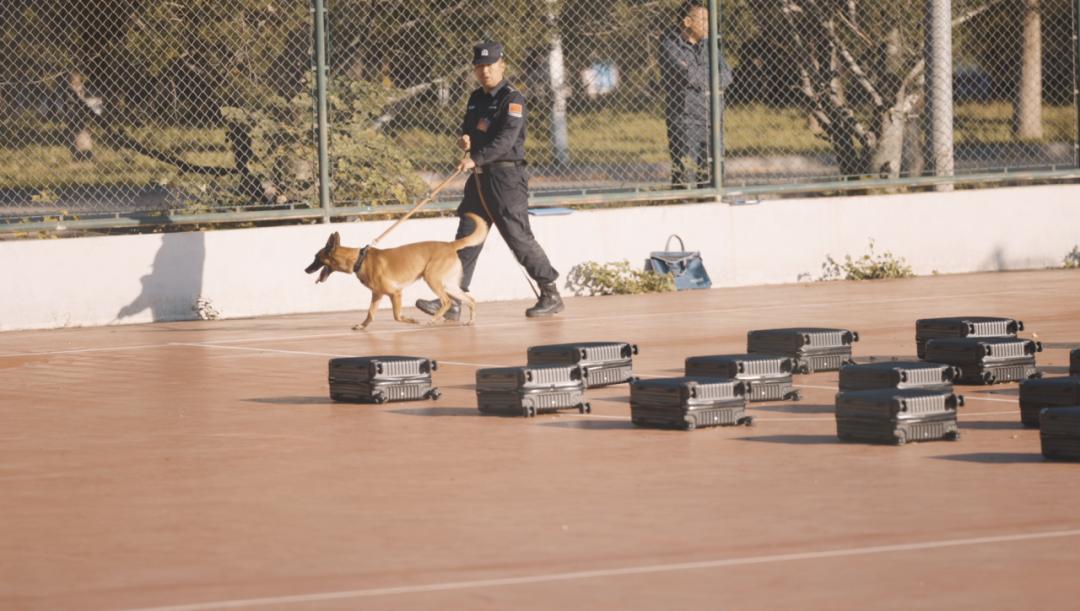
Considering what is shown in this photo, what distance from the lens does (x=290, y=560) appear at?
7.16 m

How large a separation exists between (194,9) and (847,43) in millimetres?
6847

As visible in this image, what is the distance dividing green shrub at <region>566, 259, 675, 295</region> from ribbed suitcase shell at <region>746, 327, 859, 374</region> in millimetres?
6337

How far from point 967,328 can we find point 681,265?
6809mm

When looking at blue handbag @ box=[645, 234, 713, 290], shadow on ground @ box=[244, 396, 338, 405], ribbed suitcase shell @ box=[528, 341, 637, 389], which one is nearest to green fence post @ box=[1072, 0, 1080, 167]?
blue handbag @ box=[645, 234, 713, 290]

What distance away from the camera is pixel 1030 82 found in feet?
71.1

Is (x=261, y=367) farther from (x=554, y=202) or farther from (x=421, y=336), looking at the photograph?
(x=554, y=202)

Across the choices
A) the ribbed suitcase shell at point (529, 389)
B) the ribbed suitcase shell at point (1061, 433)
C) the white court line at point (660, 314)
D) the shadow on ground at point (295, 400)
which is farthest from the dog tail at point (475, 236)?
the ribbed suitcase shell at point (1061, 433)

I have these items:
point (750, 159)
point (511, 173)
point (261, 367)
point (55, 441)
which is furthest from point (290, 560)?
point (750, 159)

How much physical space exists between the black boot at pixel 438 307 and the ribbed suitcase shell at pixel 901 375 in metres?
6.41

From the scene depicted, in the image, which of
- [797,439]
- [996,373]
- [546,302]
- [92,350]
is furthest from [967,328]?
[92,350]

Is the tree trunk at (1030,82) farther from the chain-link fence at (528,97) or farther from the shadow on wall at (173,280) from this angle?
the shadow on wall at (173,280)

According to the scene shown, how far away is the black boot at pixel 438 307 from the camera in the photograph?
16578 millimetres

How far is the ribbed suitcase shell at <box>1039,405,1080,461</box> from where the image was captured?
8.77 meters

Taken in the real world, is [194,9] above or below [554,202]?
above
